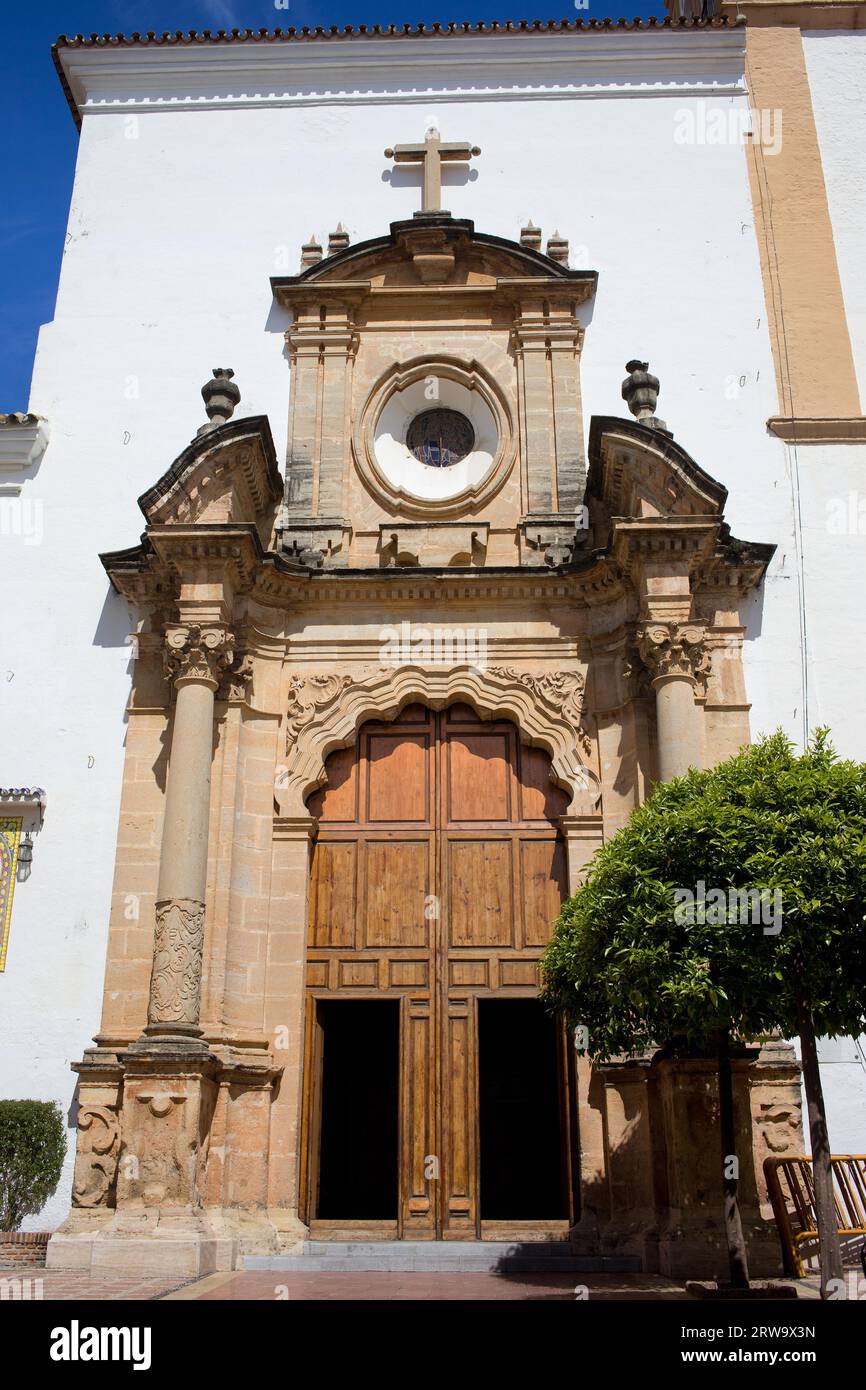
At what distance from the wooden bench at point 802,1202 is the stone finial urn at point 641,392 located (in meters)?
5.88

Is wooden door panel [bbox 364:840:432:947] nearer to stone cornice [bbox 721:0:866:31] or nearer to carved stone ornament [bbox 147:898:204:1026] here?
carved stone ornament [bbox 147:898:204:1026]

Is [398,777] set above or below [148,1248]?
above

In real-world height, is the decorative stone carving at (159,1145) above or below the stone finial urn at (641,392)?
below

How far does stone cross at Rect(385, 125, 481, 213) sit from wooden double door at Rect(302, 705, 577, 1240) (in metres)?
5.47

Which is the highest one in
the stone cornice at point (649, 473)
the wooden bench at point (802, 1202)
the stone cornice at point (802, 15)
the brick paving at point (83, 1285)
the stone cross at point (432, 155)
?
the stone cornice at point (802, 15)

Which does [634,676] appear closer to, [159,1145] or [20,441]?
[159,1145]

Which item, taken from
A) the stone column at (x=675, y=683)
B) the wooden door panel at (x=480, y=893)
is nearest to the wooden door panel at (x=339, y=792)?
the wooden door panel at (x=480, y=893)

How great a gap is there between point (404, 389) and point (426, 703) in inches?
126

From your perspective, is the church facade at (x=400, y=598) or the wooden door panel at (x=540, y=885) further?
the wooden door panel at (x=540, y=885)

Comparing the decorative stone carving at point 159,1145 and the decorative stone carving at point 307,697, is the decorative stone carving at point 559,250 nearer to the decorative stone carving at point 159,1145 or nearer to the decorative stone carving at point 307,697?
the decorative stone carving at point 307,697

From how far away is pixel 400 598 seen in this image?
10.8 meters

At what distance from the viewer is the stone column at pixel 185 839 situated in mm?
8781

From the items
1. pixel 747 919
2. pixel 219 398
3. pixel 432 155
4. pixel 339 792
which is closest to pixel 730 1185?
pixel 747 919
